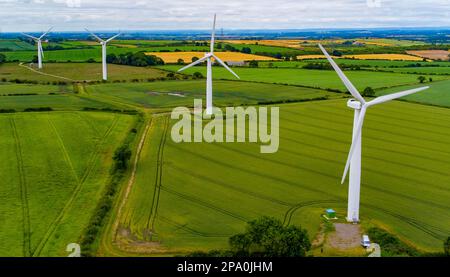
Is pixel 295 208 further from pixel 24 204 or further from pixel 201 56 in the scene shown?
pixel 201 56

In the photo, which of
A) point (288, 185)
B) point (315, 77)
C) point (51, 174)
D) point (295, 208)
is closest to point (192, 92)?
point (315, 77)

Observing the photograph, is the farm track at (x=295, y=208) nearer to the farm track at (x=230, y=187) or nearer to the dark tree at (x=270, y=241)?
the farm track at (x=230, y=187)

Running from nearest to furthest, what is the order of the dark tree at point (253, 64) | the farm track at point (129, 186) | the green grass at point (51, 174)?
the green grass at point (51, 174) < the farm track at point (129, 186) < the dark tree at point (253, 64)

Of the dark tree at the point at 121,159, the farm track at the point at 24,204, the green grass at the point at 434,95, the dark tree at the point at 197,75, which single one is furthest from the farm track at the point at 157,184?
the dark tree at the point at 197,75

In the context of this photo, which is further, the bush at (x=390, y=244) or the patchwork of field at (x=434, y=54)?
the patchwork of field at (x=434, y=54)

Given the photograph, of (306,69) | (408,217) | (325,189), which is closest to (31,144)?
(325,189)

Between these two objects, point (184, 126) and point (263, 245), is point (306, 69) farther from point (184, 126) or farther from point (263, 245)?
point (263, 245)

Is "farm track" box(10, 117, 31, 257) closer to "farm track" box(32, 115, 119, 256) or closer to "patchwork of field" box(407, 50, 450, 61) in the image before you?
"farm track" box(32, 115, 119, 256)
